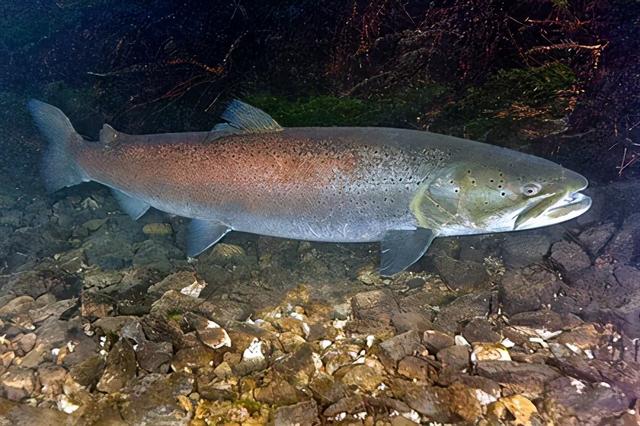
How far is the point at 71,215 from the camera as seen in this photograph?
6141 mm

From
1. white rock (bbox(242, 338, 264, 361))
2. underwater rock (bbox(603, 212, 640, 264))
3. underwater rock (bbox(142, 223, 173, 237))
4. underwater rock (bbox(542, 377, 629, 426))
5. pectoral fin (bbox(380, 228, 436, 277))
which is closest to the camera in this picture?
underwater rock (bbox(542, 377, 629, 426))

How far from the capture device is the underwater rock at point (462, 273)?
150 inches

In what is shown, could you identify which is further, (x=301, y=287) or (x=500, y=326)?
(x=301, y=287)

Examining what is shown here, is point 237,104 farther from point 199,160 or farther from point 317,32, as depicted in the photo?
point 317,32

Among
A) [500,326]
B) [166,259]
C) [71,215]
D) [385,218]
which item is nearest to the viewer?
[500,326]

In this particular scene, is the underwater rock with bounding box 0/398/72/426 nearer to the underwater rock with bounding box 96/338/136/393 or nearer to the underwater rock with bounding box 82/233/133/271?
the underwater rock with bounding box 96/338/136/393

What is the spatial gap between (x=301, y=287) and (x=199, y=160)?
1.61 meters

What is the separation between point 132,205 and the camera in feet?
14.9

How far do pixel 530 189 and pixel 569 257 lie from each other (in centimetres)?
123

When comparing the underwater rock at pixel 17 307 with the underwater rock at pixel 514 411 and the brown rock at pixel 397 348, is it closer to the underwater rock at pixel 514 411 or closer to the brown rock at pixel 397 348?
the brown rock at pixel 397 348

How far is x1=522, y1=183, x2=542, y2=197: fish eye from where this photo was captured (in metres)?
3.16

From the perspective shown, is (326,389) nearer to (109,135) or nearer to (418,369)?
(418,369)

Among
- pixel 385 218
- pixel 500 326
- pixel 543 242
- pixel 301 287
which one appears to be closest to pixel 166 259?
pixel 301 287

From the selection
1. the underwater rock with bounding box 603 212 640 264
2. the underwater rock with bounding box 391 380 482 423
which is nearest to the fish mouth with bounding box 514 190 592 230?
the underwater rock with bounding box 603 212 640 264
